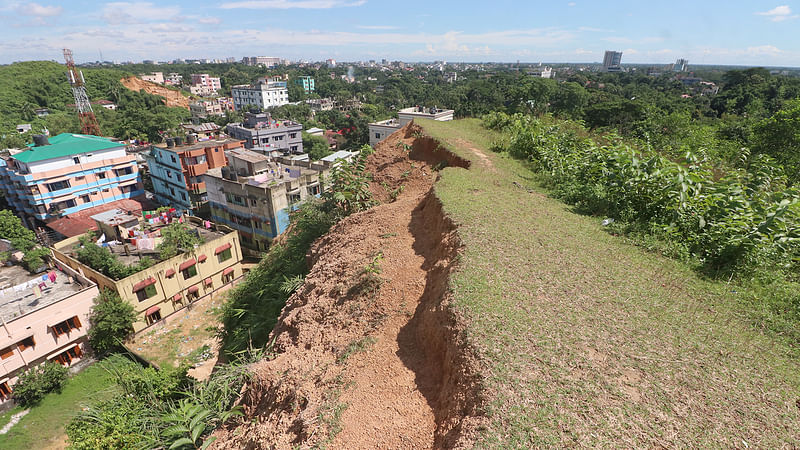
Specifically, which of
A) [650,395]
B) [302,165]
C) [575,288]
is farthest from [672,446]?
[302,165]

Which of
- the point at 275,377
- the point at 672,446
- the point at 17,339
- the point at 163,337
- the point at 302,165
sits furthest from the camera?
the point at 302,165

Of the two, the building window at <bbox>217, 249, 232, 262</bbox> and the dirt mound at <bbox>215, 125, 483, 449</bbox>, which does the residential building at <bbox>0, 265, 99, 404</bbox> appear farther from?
the dirt mound at <bbox>215, 125, 483, 449</bbox>

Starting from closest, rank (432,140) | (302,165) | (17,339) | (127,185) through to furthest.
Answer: (432,140), (17,339), (302,165), (127,185)

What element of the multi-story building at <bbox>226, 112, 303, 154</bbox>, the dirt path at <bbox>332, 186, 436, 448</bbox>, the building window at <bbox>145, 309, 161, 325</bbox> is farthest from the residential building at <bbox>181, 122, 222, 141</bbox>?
the dirt path at <bbox>332, 186, 436, 448</bbox>

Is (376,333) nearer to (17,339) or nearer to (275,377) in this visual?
(275,377)

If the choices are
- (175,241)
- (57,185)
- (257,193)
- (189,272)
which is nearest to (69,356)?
(189,272)

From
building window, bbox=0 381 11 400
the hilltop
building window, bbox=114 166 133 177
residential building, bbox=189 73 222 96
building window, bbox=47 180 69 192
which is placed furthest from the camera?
residential building, bbox=189 73 222 96
